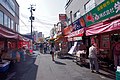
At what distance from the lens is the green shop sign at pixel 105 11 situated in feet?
37.7

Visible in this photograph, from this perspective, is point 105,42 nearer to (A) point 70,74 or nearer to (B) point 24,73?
(A) point 70,74

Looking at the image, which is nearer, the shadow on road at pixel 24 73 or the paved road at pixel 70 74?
the paved road at pixel 70 74

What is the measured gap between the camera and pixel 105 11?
13102 mm

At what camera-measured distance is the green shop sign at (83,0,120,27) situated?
452 inches

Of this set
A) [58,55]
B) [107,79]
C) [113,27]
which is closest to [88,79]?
[107,79]

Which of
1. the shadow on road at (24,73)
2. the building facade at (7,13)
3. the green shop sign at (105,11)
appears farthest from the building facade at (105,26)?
the building facade at (7,13)

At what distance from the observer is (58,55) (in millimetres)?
25312

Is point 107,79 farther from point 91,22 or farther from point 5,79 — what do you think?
point 91,22

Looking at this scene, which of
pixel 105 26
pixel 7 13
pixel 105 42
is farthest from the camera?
pixel 7 13

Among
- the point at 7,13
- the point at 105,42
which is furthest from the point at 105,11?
the point at 7,13

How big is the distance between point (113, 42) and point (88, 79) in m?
5.00

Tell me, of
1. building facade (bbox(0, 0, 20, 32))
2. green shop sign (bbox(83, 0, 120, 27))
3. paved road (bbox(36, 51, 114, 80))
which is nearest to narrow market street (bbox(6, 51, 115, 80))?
paved road (bbox(36, 51, 114, 80))

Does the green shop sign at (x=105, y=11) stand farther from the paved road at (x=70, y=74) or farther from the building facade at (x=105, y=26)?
the paved road at (x=70, y=74)

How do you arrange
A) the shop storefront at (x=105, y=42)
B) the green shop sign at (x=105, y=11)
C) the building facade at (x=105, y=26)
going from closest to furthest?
the building facade at (x=105, y=26) → the green shop sign at (x=105, y=11) → the shop storefront at (x=105, y=42)
